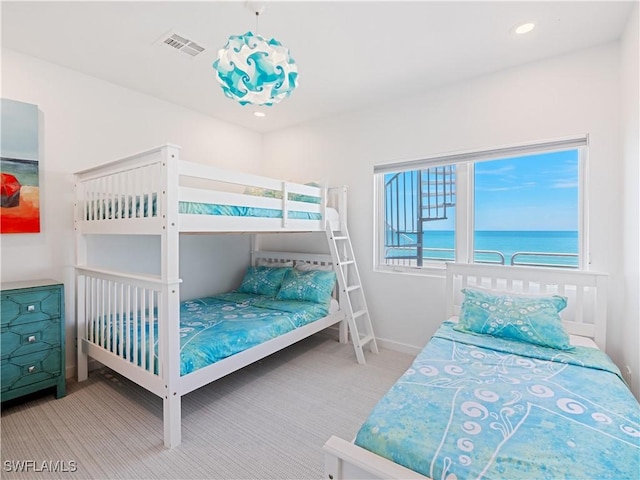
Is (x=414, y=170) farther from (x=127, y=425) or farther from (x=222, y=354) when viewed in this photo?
(x=127, y=425)

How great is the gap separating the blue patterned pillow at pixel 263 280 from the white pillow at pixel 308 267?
0.59 feet

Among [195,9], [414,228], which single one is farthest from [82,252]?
[414,228]

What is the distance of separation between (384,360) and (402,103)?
2547mm

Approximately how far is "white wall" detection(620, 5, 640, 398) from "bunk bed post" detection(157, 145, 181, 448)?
2.59m

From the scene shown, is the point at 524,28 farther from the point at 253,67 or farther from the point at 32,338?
the point at 32,338

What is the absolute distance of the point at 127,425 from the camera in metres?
1.99

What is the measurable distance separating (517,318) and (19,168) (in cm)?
373

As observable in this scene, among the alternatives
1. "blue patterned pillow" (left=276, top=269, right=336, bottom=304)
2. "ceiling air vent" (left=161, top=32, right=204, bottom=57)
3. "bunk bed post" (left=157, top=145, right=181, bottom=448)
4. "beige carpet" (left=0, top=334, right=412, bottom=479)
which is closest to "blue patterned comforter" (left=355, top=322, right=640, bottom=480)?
"beige carpet" (left=0, top=334, right=412, bottom=479)

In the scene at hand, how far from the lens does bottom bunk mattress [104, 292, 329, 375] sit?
6.73 feet

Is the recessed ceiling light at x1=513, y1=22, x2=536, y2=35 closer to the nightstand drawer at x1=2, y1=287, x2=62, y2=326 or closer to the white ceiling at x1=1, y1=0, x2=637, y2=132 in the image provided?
the white ceiling at x1=1, y1=0, x2=637, y2=132

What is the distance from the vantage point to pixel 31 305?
214 cm

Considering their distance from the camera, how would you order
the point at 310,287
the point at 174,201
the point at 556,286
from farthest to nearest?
1. the point at 310,287
2. the point at 556,286
3. the point at 174,201

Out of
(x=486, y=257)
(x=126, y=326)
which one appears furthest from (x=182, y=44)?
(x=486, y=257)

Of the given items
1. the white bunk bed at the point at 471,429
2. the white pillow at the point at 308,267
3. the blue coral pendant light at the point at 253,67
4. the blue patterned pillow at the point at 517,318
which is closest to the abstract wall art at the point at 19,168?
the blue coral pendant light at the point at 253,67
